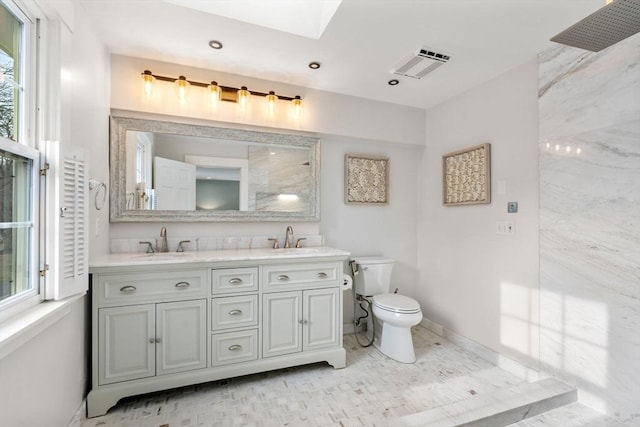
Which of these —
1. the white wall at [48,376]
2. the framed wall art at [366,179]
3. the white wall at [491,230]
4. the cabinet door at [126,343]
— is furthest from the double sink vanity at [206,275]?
the white wall at [491,230]

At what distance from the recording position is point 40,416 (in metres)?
1.19

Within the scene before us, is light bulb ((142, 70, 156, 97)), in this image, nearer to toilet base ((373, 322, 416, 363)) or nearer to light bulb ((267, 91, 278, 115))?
light bulb ((267, 91, 278, 115))

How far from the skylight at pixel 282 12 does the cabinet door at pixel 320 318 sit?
5.88ft

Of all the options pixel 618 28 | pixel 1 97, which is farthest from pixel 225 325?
pixel 618 28

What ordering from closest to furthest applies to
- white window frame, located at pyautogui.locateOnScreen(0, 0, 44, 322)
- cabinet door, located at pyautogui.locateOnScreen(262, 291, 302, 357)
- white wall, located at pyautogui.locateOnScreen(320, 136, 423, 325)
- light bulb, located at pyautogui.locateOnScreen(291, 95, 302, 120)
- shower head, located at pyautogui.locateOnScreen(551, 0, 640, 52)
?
shower head, located at pyautogui.locateOnScreen(551, 0, 640, 52)
white window frame, located at pyautogui.locateOnScreen(0, 0, 44, 322)
cabinet door, located at pyautogui.locateOnScreen(262, 291, 302, 357)
light bulb, located at pyautogui.locateOnScreen(291, 95, 302, 120)
white wall, located at pyautogui.locateOnScreen(320, 136, 423, 325)

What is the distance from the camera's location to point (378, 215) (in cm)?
312

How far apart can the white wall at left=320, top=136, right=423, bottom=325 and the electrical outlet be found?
983mm

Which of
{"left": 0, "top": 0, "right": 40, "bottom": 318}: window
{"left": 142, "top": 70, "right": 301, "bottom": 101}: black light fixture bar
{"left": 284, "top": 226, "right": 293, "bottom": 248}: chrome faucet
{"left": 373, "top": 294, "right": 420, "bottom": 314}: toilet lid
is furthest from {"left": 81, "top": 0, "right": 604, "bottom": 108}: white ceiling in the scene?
{"left": 373, "top": 294, "right": 420, "bottom": 314}: toilet lid

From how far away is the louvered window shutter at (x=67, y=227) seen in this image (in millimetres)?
1312

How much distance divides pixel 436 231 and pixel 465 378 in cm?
136

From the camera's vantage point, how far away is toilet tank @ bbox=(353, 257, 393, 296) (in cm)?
277

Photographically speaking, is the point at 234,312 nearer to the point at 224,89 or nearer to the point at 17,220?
the point at 17,220

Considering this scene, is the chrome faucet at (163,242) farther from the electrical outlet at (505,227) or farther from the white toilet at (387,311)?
the electrical outlet at (505,227)

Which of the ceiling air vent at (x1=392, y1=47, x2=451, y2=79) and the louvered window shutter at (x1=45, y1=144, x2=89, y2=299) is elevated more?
the ceiling air vent at (x1=392, y1=47, x2=451, y2=79)
